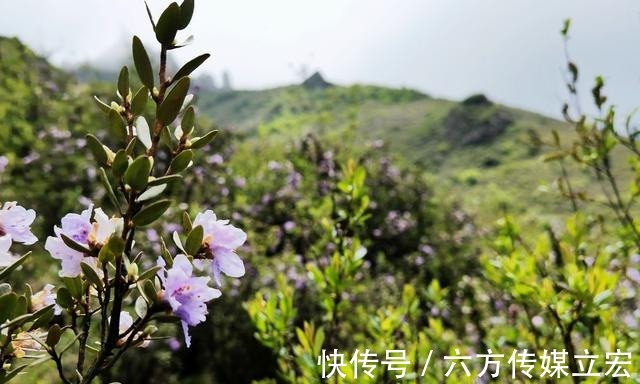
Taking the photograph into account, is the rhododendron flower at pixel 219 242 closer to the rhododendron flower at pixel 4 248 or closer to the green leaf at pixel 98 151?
the green leaf at pixel 98 151

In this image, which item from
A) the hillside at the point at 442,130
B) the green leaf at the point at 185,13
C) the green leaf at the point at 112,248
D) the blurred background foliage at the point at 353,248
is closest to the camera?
Answer: the green leaf at the point at 112,248

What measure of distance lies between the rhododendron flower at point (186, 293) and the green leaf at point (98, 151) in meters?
0.21

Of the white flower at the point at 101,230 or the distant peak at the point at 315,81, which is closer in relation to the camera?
the white flower at the point at 101,230

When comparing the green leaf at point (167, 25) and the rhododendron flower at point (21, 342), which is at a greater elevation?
the green leaf at point (167, 25)

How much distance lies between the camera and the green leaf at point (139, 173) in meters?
0.76

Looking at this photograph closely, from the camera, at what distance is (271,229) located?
685 centimetres

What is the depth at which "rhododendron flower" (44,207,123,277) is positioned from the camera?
82cm

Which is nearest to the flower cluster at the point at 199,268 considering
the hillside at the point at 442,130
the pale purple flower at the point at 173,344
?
the pale purple flower at the point at 173,344

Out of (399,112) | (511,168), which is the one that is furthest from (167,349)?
(399,112)

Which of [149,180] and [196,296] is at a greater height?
[149,180]

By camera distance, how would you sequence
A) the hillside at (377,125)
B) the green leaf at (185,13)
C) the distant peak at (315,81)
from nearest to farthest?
the green leaf at (185,13), the hillside at (377,125), the distant peak at (315,81)

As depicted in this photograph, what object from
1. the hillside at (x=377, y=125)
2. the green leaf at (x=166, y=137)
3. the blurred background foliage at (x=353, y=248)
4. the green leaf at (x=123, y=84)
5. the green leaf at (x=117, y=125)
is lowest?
the blurred background foliage at (x=353, y=248)

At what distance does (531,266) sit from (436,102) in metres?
29.6

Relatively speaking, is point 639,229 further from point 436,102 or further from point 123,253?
point 436,102
